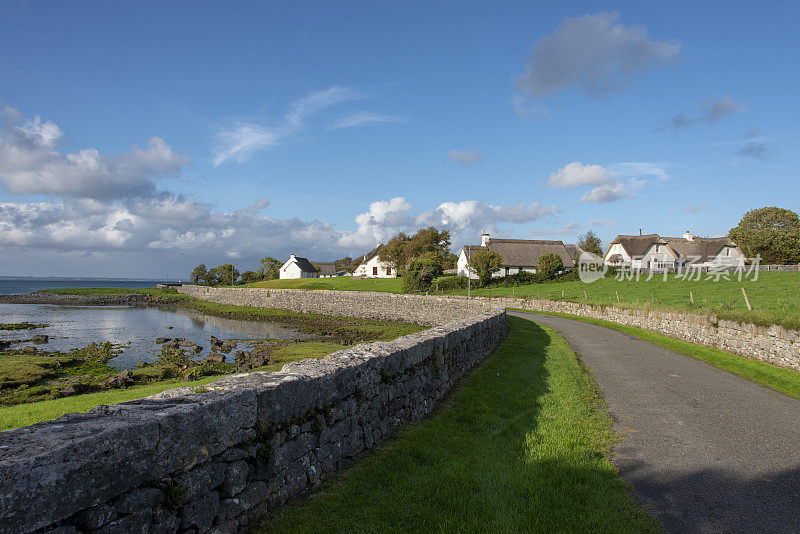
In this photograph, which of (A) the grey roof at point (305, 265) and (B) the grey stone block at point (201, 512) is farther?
(A) the grey roof at point (305, 265)

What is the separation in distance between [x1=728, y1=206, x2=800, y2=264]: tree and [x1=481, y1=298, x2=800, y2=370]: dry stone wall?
176 feet

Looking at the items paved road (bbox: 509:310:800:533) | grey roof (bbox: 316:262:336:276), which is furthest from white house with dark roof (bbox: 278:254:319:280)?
paved road (bbox: 509:310:800:533)

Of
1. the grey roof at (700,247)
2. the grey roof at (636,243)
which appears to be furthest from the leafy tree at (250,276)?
the grey roof at (700,247)

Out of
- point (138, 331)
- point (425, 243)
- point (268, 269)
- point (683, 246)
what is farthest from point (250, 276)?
point (683, 246)

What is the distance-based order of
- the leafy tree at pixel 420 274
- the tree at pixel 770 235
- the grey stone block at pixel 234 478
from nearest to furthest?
the grey stone block at pixel 234 478
the leafy tree at pixel 420 274
the tree at pixel 770 235

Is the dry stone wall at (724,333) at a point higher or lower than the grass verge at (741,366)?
higher

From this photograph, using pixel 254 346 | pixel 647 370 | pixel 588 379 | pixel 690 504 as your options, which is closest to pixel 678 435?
pixel 690 504

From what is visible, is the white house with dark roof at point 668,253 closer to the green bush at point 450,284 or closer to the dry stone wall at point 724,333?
the green bush at point 450,284

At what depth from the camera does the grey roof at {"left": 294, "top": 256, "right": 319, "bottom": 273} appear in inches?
4198

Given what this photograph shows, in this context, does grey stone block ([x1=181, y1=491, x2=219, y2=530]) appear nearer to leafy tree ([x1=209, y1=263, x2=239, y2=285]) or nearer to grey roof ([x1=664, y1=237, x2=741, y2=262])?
grey roof ([x1=664, y1=237, x2=741, y2=262])

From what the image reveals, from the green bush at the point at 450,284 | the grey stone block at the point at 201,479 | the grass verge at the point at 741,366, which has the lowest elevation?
the grass verge at the point at 741,366

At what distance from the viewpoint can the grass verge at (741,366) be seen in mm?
12267

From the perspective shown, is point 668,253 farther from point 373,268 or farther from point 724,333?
point 724,333

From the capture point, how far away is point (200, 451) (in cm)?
386
